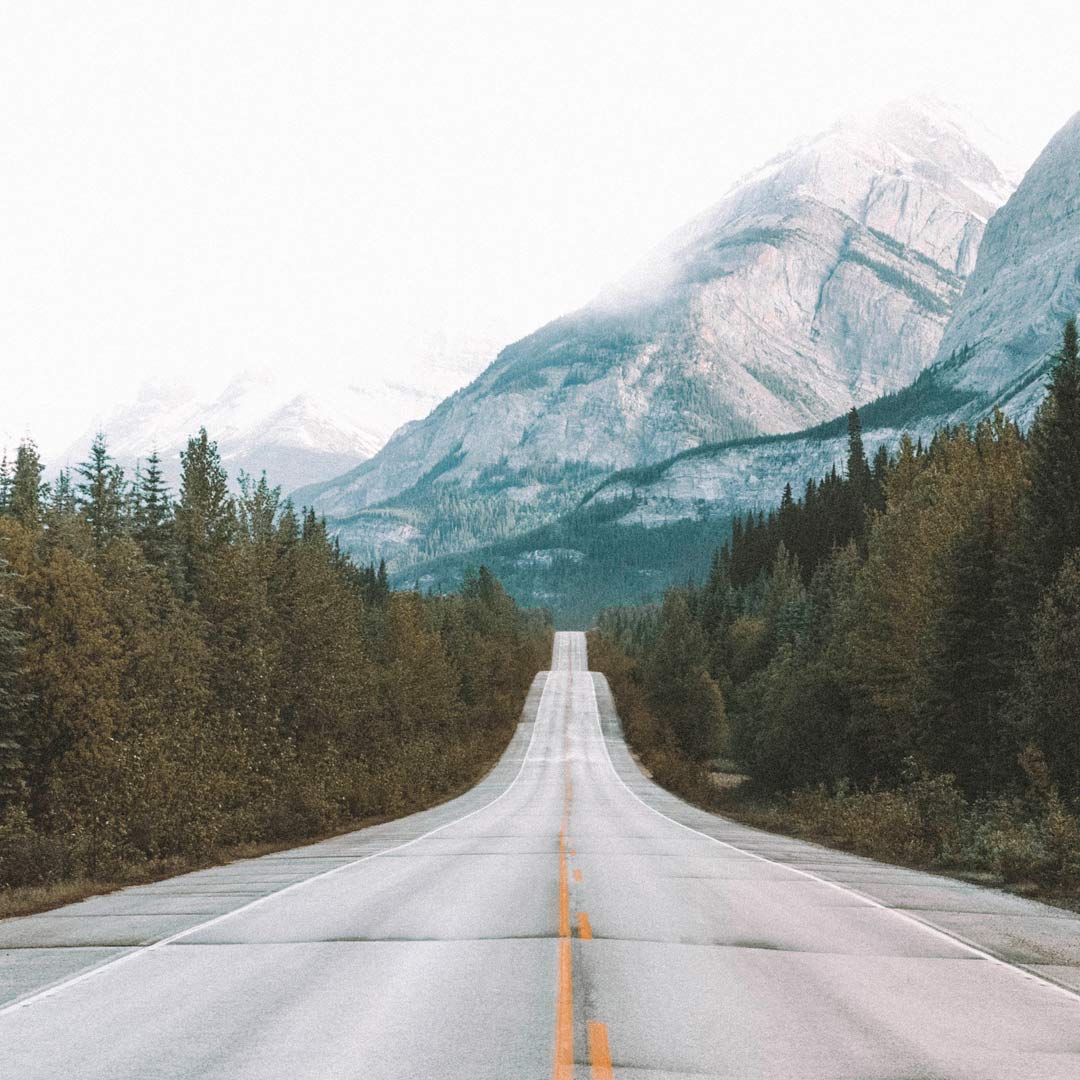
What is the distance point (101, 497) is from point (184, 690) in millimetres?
24862

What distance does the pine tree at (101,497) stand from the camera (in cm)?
5278

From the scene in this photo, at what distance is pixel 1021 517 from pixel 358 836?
24.9 m

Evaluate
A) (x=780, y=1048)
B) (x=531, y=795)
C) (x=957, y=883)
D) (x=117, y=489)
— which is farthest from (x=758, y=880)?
(x=117, y=489)

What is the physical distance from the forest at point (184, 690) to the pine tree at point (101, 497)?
17 cm

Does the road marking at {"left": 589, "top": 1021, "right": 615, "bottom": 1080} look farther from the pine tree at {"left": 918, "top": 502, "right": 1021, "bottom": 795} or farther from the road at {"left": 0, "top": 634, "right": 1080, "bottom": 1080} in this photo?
the pine tree at {"left": 918, "top": 502, "right": 1021, "bottom": 795}

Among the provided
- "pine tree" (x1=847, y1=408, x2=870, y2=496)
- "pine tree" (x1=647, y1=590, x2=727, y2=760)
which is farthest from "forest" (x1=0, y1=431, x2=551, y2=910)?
"pine tree" (x1=847, y1=408, x2=870, y2=496)

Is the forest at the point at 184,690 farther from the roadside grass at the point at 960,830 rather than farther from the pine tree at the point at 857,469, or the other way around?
the pine tree at the point at 857,469

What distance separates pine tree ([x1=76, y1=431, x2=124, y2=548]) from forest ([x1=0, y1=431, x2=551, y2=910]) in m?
0.17

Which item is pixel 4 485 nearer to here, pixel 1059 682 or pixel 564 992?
pixel 1059 682

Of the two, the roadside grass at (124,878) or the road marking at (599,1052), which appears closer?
the road marking at (599,1052)

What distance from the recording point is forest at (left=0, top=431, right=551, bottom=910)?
76.8ft

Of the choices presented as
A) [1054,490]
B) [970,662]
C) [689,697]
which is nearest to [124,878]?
[970,662]

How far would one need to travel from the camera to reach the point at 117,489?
59.5 metres

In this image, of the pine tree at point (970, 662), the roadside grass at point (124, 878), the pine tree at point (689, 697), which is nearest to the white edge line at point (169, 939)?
the roadside grass at point (124, 878)
